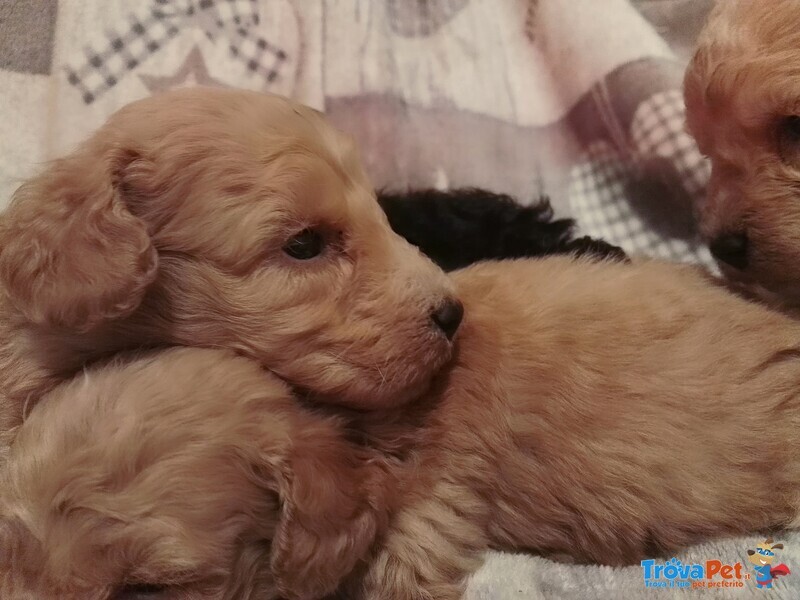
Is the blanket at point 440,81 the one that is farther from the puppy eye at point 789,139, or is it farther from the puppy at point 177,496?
the puppy at point 177,496

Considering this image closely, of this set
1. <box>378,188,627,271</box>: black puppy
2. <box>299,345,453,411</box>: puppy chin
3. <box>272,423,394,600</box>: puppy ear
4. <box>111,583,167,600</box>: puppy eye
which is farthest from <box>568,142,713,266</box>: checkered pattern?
<box>111,583,167,600</box>: puppy eye

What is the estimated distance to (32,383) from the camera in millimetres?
1559

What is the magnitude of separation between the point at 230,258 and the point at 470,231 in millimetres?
839

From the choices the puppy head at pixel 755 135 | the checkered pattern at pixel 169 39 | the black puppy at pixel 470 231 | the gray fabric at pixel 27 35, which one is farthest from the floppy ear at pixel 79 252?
the puppy head at pixel 755 135

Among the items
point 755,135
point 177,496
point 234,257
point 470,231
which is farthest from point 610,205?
point 177,496

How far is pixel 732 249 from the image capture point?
1.72 meters

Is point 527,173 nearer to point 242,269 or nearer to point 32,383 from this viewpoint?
point 242,269

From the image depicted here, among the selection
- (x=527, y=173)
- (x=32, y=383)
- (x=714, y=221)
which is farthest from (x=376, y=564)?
(x=527, y=173)

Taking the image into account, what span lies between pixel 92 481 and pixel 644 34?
222 centimetres

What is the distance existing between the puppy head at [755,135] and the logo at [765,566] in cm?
57

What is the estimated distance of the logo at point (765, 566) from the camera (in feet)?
4.60

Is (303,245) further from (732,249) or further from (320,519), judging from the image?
(732,249)

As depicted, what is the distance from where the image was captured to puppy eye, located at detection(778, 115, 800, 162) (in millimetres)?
1663

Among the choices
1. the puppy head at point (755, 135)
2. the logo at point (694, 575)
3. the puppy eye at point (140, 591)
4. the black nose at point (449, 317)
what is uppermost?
the puppy head at point (755, 135)
